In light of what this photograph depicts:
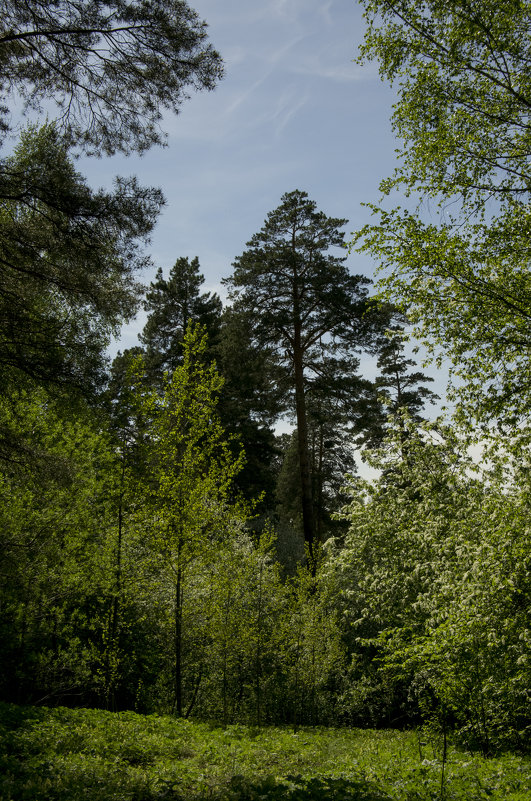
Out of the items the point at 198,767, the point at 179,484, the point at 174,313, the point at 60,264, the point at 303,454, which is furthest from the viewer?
the point at 174,313

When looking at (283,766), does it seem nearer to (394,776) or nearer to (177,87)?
(394,776)

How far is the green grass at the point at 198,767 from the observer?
5848 mm

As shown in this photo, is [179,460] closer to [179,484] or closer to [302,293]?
[179,484]

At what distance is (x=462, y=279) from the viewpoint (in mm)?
6883

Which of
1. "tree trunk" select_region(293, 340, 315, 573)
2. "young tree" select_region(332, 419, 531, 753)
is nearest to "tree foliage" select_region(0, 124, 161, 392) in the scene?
"young tree" select_region(332, 419, 531, 753)

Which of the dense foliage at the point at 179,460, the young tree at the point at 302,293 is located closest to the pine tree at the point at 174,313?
the young tree at the point at 302,293

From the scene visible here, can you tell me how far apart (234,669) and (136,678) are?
3.19m

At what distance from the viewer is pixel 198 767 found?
23.8 feet

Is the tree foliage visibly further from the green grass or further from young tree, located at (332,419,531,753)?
young tree, located at (332,419,531,753)

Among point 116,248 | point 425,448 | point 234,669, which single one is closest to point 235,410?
point 234,669

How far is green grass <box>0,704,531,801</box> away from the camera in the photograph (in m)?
5.85

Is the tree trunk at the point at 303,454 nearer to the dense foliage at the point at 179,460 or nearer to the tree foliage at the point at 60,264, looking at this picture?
the dense foliage at the point at 179,460

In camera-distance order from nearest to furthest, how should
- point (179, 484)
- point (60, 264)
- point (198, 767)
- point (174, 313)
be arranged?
point (198, 767), point (60, 264), point (179, 484), point (174, 313)

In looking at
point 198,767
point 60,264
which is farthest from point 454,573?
point 60,264
